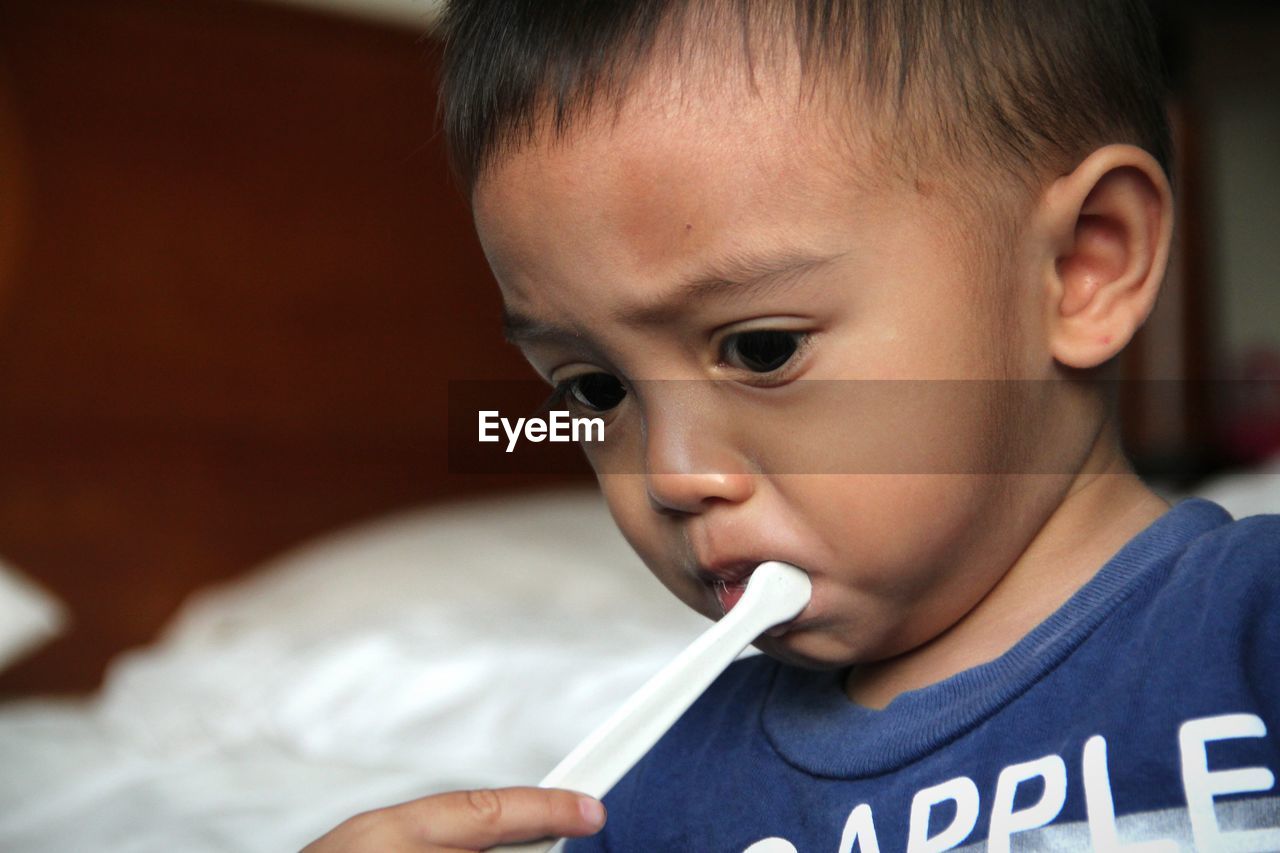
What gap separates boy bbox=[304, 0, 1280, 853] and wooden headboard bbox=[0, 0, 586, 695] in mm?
1187

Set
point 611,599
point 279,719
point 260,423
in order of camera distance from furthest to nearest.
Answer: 1. point 260,423
2. point 611,599
3. point 279,719

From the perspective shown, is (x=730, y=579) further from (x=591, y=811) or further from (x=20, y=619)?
(x=20, y=619)

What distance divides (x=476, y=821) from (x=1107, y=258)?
0.38 m

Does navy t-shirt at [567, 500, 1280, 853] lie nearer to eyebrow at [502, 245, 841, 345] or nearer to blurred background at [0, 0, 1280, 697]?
eyebrow at [502, 245, 841, 345]

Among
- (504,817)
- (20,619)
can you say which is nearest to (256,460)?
(20,619)

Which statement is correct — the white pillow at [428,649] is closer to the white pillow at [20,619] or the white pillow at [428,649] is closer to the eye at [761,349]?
the white pillow at [20,619]

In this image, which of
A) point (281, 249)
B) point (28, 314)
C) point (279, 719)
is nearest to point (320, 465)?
point (281, 249)

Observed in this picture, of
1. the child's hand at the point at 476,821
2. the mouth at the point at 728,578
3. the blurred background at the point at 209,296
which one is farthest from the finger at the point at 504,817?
the blurred background at the point at 209,296

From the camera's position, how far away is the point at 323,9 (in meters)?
2.11

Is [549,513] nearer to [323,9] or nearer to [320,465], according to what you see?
[320,465]

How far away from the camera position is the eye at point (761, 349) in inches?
22.9

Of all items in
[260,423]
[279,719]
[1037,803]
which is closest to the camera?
[1037,803]

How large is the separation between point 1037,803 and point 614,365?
0.26 m

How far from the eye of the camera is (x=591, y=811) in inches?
21.4
